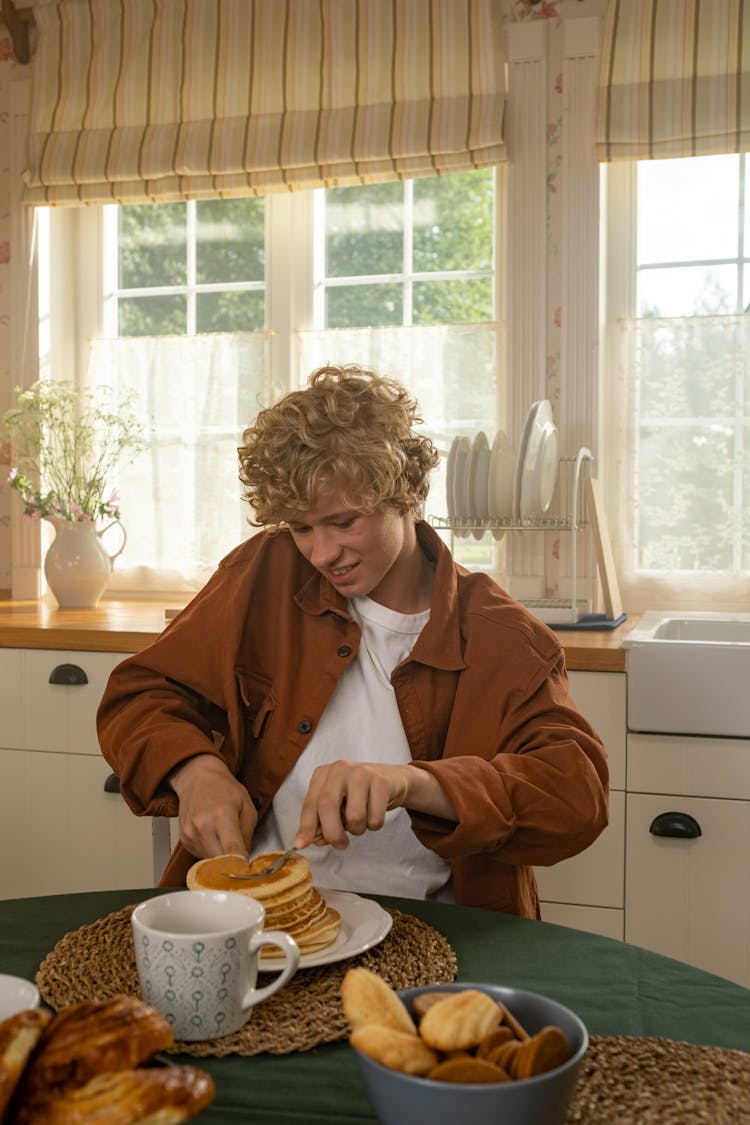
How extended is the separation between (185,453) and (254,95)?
3.22ft

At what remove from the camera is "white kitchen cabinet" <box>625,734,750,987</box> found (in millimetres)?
2113

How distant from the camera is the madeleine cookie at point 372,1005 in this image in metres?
0.68

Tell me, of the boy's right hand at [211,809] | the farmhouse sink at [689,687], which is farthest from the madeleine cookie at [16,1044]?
the farmhouse sink at [689,687]

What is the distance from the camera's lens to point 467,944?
1060 mm

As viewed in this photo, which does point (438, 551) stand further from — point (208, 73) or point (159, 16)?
point (159, 16)

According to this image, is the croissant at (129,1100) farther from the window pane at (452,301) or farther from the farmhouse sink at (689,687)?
the window pane at (452,301)

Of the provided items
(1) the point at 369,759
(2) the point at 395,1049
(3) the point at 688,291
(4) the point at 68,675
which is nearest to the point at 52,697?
(4) the point at 68,675

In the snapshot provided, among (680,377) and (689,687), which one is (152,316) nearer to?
(680,377)

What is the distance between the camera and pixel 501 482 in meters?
2.61

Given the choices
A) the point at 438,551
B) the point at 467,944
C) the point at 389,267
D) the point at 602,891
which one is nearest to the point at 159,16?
the point at 389,267

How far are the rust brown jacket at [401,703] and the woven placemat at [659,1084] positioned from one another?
389 mm

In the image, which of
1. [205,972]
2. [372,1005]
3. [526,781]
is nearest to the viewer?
[372,1005]

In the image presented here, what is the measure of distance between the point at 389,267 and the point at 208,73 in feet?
2.34

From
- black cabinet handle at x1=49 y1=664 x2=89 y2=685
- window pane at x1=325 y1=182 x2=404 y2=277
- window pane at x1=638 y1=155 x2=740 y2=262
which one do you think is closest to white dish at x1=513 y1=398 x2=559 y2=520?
window pane at x1=638 y1=155 x2=740 y2=262
